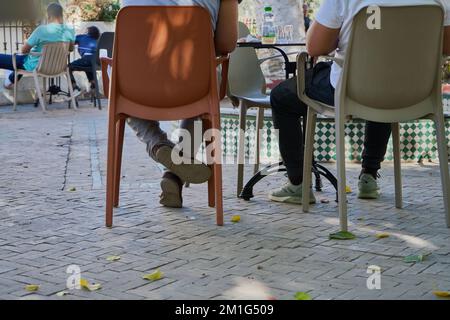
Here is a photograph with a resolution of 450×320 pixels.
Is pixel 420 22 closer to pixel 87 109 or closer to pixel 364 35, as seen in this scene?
pixel 364 35

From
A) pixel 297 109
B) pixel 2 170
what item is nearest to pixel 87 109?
pixel 2 170

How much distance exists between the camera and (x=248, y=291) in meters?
2.51

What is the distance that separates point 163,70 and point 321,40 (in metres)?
0.82

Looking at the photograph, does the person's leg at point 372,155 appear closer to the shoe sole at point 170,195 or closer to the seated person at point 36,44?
the shoe sole at point 170,195

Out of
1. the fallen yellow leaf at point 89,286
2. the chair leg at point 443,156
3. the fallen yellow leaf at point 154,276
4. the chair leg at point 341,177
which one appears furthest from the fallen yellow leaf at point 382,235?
the fallen yellow leaf at point 89,286

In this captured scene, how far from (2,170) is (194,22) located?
295cm

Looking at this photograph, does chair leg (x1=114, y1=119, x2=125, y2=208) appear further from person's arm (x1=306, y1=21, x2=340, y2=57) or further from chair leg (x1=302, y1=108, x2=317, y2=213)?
person's arm (x1=306, y1=21, x2=340, y2=57)

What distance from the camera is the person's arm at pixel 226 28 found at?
3.99 metres

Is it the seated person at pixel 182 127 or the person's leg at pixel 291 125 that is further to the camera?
the person's leg at pixel 291 125

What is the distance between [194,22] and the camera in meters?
3.57

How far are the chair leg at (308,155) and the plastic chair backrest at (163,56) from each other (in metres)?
0.59

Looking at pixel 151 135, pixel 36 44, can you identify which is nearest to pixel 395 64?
pixel 151 135

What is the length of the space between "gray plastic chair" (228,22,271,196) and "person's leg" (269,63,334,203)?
0.36 m

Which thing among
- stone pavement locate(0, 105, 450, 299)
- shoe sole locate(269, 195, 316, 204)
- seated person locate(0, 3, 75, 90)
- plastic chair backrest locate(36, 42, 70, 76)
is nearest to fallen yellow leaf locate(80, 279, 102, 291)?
stone pavement locate(0, 105, 450, 299)
